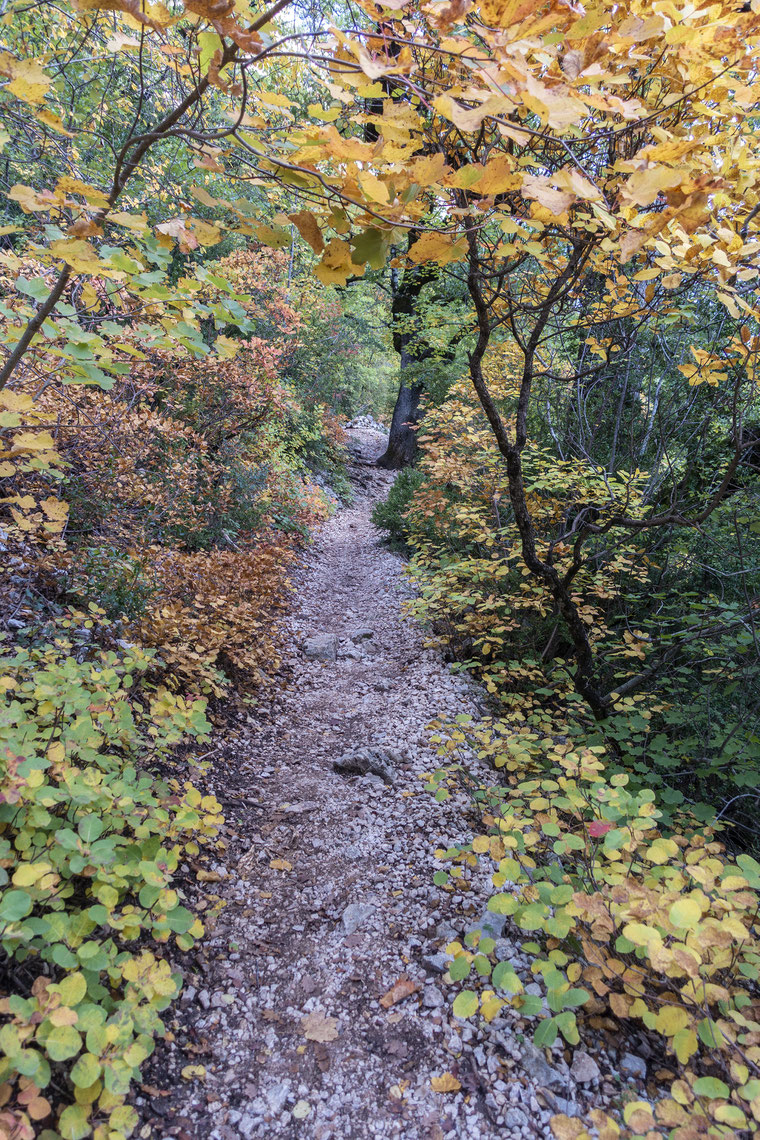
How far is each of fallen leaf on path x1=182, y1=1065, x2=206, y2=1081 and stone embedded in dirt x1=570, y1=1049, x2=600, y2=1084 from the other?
3.71ft

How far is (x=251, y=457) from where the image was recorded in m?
6.93

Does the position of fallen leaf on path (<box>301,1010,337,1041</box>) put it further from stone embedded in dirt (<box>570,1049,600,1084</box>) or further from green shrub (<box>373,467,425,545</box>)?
green shrub (<box>373,467,425,545</box>)

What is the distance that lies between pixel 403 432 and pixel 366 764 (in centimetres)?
1032

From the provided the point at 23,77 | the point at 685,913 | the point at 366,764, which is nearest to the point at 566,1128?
the point at 685,913

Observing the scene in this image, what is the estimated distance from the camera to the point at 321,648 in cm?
498

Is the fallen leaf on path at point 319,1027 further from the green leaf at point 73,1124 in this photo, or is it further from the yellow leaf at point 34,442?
the yellow leaf at point 34,442

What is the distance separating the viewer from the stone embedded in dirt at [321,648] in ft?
16.1

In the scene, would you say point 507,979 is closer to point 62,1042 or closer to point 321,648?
point 62,1042

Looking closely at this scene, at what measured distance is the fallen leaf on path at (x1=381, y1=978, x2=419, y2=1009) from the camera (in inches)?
78.6

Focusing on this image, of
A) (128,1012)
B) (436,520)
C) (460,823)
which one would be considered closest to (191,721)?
(128,1012)

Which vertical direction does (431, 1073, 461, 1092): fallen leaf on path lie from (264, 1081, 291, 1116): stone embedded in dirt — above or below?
above

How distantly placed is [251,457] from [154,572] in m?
3.52

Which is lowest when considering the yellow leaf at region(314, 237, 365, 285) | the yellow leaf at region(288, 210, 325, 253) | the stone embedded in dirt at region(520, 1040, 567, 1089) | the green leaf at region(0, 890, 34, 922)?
the stone embedded in dirt at region(520, 1040, 567, 1089)

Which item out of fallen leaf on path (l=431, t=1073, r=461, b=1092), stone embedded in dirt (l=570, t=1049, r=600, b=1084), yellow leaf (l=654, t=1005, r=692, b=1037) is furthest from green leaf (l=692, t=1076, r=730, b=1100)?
fallen leaf on path (l=431, t=1073, r=461, b=1092)
